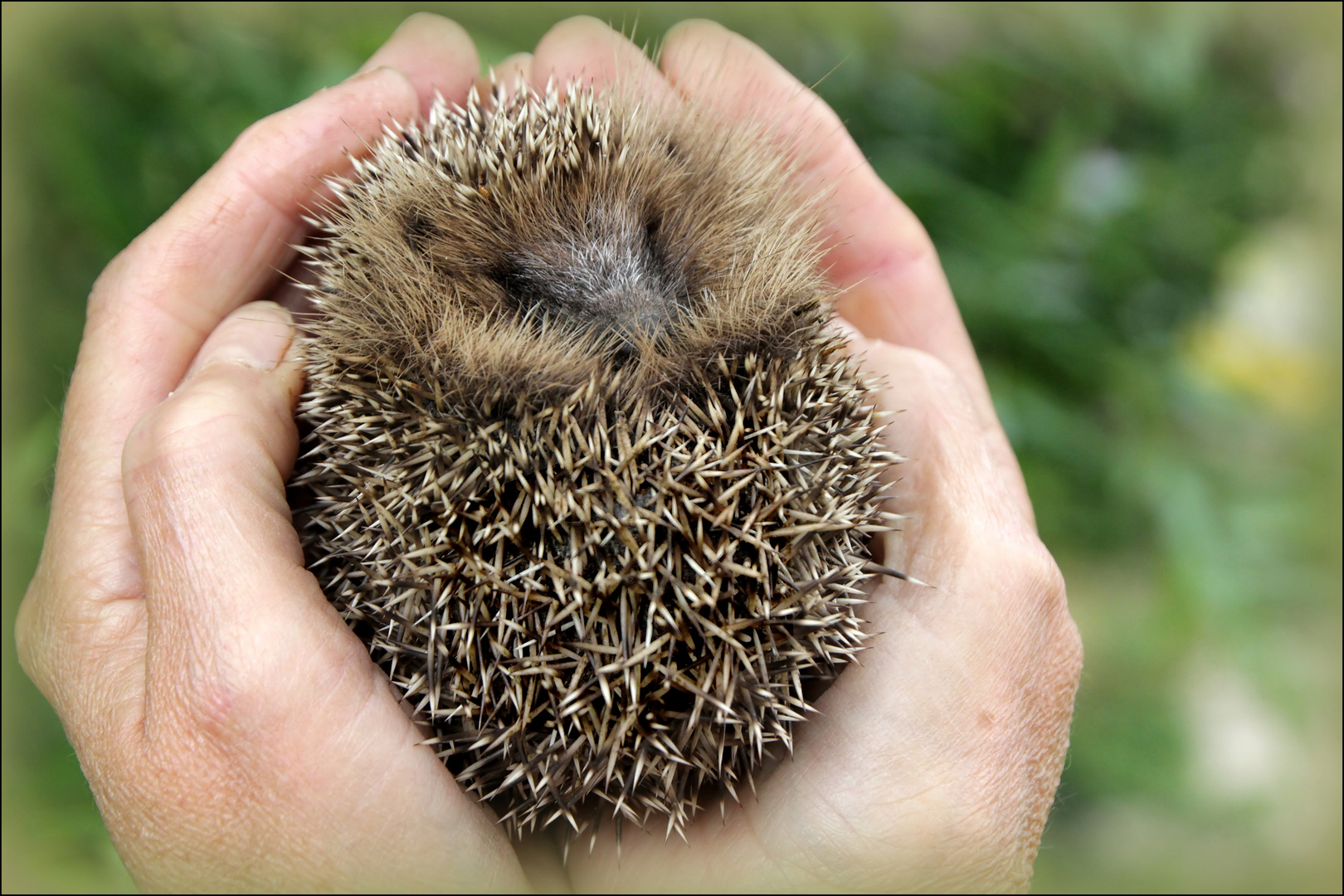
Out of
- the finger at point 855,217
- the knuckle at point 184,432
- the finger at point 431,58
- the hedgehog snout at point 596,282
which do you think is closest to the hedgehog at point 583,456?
the hedgehog snout at point 596,282

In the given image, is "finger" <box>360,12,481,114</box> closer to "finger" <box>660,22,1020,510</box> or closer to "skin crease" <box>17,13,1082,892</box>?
"skin crease" <box>17,13,1082,892</box>

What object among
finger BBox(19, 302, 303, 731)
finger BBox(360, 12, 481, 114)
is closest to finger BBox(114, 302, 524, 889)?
finger BBox(19, 302, 303, 731)

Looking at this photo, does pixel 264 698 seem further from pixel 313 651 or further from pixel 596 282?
pixel 596 282

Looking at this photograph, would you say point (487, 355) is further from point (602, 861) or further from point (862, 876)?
point (862, 876)

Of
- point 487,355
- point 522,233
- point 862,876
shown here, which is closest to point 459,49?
point 522,233

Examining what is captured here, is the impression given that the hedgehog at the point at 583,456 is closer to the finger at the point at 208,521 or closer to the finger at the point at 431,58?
the finger at the point at 208,521

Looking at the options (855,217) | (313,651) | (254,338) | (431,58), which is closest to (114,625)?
(313,651)

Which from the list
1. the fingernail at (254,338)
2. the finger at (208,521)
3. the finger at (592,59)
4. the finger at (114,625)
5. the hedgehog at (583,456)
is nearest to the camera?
the hedgehog at (583,456)
